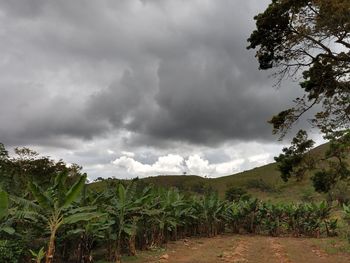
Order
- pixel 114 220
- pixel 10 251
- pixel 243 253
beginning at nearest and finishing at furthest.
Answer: pixel 10 251
pixel 114 220
pixel 243 253

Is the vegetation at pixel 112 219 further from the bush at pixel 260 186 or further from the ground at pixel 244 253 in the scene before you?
the bush at pixel 260 186

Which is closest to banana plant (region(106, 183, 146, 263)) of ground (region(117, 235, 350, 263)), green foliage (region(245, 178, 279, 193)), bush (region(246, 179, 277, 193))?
ground (region(117, 235, 350, 263))

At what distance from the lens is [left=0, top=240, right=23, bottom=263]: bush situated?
883 cm

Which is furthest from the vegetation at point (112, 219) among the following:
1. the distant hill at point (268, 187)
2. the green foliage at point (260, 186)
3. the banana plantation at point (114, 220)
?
the green foliage at point (260, 186)

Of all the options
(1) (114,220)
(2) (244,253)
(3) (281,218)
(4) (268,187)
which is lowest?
(2) (244,253)

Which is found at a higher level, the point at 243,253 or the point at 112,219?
the point at 112,219

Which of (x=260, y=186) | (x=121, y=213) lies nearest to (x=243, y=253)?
(x=121, y=213)

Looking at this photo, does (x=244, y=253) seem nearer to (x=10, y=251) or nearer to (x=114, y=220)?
(x=114, y=220)

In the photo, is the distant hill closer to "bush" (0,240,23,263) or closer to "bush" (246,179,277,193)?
"bush" (246,179,277,193)

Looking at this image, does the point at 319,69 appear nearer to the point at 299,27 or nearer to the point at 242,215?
the point at 299,27

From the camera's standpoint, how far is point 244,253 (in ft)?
50.3

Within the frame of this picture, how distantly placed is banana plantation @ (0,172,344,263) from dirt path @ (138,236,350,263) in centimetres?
97

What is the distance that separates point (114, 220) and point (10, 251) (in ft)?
11.3

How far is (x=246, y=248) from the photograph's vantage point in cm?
1692
